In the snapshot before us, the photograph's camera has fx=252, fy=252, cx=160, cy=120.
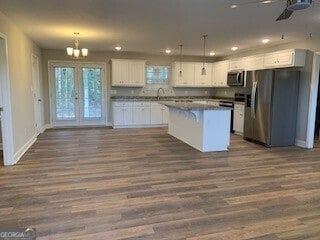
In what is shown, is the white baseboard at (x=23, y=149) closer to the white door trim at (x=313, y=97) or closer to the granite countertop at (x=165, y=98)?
the granite countertop at (x=165, y=98)

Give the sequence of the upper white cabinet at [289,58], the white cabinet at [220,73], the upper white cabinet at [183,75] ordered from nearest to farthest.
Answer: the upper white cabinet at [289,58], the white cabinet at [220,73], the upper white cabinet at [183,75]

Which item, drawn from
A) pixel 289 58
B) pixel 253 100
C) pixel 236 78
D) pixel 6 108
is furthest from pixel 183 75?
pixel 6 108

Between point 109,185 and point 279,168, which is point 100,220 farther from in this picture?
point 279,168

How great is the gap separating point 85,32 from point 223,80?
475 cm

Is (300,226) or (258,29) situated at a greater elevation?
(258,29)

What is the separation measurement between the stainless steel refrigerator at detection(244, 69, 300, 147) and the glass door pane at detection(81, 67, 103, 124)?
15.9ft

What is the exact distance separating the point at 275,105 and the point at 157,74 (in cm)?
444

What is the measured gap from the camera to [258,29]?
15.8 feet

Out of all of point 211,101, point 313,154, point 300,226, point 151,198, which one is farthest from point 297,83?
point 151,198

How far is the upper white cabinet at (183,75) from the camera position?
8.67m

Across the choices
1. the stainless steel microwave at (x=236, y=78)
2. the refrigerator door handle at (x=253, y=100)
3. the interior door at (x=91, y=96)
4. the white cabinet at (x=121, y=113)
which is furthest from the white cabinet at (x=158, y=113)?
the refrigerator door handle at (x=253, y=100)

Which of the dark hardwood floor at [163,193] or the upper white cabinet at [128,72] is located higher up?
the upper white cabinet at [128,72]

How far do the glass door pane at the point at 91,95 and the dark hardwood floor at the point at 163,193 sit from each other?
121 inches

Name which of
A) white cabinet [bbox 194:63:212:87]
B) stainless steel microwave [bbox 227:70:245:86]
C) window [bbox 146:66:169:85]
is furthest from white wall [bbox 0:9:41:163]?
stainless steel microwave [bbox 227:70:245:86]
